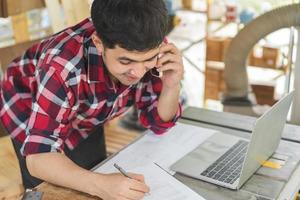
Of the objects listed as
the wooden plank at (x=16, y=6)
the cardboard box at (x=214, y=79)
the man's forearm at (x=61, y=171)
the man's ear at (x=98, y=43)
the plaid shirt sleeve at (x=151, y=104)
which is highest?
the wooden plank at (x=16, y=6)

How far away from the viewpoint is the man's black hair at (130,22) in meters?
1.04

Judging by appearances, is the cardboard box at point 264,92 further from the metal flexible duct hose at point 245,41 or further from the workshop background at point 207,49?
the metal flexible duct hose at point 245,41

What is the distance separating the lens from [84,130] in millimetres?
1510

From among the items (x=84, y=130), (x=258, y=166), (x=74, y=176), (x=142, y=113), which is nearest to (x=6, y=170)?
(x=84, y=130)

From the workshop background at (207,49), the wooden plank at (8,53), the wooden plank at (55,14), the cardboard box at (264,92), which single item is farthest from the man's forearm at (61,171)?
the cardboard box at (264,92)

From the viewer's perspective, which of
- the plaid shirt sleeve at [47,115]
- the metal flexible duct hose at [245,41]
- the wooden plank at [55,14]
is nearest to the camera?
the plaid shirt sleeve at [47,115]

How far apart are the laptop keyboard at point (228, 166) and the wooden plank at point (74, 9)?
49.4 inches

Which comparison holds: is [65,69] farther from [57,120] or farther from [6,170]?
[6,170]

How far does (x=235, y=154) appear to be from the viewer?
4.42ft

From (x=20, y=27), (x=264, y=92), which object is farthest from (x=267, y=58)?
(x=20, y=27)

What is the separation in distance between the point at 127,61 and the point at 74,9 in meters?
1.26

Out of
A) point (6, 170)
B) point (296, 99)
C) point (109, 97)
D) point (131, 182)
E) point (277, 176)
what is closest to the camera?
point (131, 182)

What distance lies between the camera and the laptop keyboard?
4.00ft

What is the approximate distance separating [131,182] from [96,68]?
358 mm
